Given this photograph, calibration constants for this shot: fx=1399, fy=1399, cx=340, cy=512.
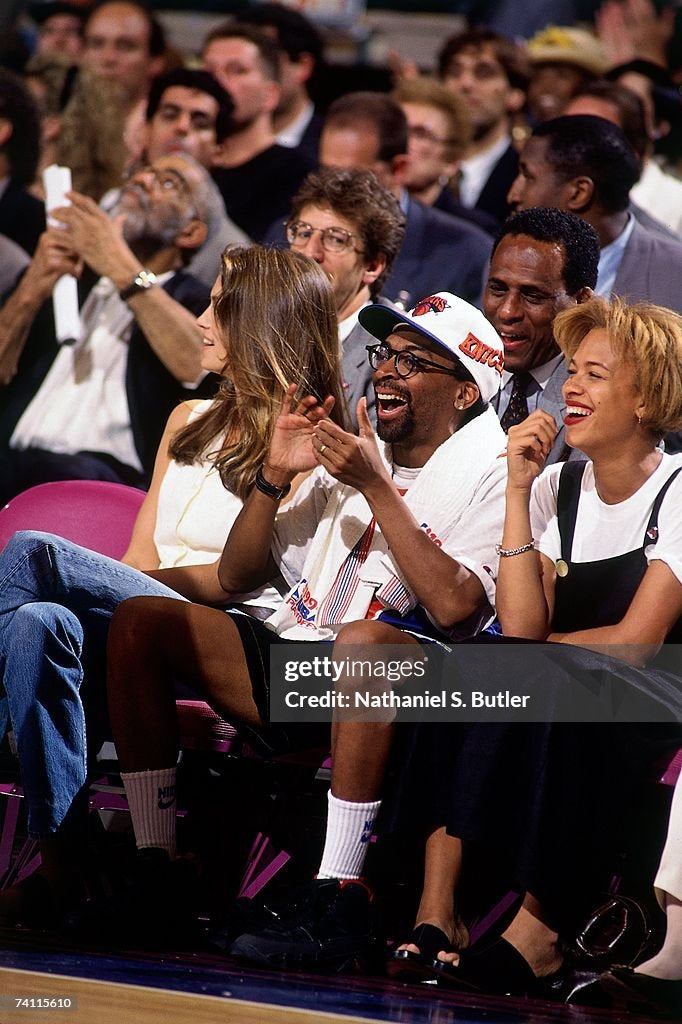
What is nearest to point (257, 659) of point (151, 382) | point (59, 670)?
point (59, 670)

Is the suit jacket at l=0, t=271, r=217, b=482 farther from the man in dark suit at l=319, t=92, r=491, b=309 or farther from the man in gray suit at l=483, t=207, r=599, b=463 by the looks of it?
the man in gray suit at l=483, t=207, r=599, b=463

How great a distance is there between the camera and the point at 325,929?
6.77ft

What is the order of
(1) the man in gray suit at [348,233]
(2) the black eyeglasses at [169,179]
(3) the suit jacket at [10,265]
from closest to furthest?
(1) the man in gray suit at [348,233] → (2) the black eyeglasses at [169,179] → (3) the suit jacket at [10,265]

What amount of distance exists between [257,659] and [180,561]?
45 centimetres

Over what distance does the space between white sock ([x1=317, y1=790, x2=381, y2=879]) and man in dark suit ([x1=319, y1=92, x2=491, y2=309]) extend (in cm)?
132

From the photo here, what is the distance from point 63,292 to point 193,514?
1118 mm

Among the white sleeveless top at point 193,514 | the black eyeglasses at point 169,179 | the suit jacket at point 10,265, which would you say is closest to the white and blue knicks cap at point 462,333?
the white sleeveless top at point 193,514

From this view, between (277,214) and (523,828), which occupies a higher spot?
(277,214)

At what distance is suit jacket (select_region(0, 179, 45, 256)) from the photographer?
12.7ft

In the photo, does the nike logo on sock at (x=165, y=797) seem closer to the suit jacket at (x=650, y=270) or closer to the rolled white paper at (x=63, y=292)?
the suit jacket at (x=650, y=270)

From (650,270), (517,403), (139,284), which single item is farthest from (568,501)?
(139,284)

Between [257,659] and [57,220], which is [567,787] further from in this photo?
[57,220]

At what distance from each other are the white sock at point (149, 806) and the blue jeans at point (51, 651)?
0.29ft

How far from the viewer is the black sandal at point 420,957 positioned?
204 centimetres
